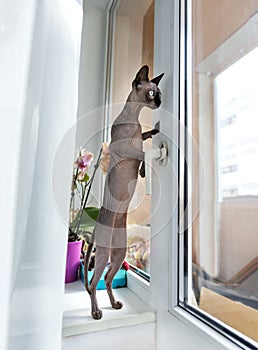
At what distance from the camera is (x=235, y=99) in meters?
0.71

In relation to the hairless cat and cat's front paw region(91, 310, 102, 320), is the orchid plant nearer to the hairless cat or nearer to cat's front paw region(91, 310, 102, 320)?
the hairless cat

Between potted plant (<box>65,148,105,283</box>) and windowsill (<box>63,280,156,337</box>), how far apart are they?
0.29 ft

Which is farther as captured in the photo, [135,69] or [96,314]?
[135,69]

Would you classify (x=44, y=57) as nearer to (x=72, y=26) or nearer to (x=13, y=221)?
(x=72, y=26)

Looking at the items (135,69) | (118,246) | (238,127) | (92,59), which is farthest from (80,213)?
(92,59)

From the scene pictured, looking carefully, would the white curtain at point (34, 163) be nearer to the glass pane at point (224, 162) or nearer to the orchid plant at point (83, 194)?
the orchid plant at point (83, 194)

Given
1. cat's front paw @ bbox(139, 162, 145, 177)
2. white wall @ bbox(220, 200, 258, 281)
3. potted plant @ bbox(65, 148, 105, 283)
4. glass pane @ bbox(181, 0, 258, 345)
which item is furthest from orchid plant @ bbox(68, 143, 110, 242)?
white wall @ bbox(220, 200, 258, 281)

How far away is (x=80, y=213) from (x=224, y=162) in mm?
469

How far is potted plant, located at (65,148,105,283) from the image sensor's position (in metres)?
0.73

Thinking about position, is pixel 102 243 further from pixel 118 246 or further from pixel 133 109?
pixel 133 109

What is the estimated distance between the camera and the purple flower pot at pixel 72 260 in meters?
0.82

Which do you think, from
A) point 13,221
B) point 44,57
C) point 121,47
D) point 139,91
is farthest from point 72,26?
point 121,47

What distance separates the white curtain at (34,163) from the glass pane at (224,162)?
35 cm

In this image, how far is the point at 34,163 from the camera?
522 millimetres
